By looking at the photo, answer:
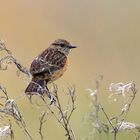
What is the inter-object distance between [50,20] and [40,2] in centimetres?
116

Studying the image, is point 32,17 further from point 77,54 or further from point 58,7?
point 77,54

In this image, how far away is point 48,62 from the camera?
597 cm

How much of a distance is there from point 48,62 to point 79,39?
4129 millimetres

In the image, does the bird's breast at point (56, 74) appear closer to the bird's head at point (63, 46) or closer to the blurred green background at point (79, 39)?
the bird's head at point (63, 46)

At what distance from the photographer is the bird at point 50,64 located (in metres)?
5.73

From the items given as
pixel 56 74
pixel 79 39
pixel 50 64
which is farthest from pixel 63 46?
pixel 79 39

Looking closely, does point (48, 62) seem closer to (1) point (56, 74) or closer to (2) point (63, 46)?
(1) point (56, 74)

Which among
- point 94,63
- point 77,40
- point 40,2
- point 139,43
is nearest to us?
point 94,63

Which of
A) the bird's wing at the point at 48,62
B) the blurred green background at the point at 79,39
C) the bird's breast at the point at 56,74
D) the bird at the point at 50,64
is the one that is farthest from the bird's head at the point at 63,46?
the blurred green background at the point at 79,39

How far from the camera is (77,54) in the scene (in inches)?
373

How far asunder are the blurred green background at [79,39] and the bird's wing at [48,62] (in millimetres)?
700

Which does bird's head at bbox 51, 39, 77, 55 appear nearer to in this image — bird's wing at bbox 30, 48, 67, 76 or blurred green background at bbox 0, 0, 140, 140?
bird's wing at bbox 30, 48, 67, 76

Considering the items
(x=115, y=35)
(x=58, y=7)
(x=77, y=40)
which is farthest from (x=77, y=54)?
(x=58, y=7)

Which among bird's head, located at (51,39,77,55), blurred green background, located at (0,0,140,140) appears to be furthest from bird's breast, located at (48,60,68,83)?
blurred green background, located at (0,0,140,140)
